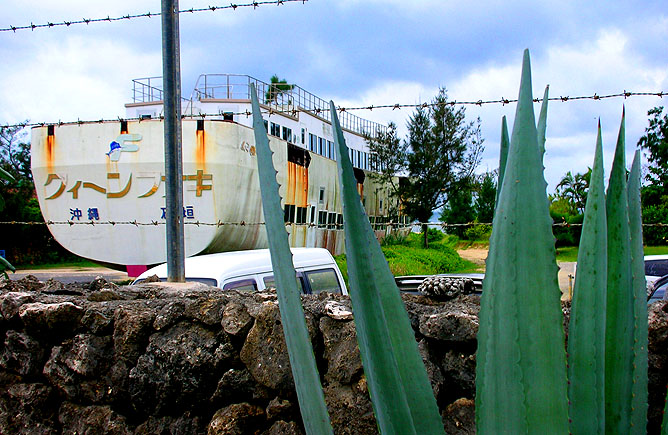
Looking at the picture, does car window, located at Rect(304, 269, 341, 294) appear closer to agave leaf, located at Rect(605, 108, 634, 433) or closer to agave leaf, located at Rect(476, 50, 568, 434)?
agave leaf, located at Rect(605, 108, 634, 433)

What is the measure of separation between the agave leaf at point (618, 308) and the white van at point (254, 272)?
364 cm

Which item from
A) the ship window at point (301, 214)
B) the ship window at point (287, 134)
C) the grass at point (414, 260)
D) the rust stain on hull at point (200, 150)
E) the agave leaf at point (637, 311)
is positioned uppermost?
the ship window at point (287, 134)

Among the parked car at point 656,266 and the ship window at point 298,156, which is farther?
the ship window at point 298,156

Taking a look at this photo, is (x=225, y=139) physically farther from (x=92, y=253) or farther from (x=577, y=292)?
(x=577, y=292)

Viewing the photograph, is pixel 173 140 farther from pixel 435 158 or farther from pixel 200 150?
pixel 435 158

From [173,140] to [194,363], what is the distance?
1415mm

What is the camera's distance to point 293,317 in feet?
3.14

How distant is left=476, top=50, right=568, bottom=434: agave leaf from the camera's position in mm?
815

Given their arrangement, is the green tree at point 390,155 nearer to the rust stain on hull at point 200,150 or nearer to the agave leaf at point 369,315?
the rust stain on hull at point 200,150

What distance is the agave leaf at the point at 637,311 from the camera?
1.13 meters

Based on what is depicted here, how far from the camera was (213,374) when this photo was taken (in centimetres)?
207

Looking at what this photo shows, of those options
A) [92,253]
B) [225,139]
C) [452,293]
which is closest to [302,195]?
[225,139]

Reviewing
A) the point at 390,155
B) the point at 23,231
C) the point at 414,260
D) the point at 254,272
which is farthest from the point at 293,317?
the point at 23,231

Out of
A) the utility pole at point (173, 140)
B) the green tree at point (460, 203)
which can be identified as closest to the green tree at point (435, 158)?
the green tree at point (460, 203)
